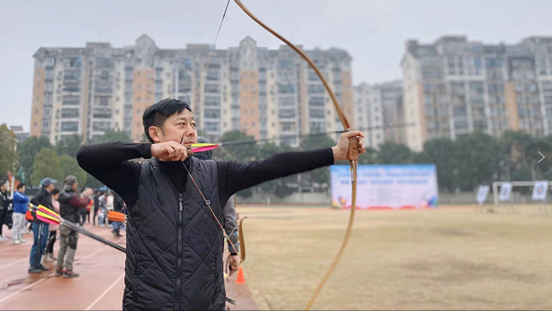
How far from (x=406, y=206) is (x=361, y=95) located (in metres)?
64.9

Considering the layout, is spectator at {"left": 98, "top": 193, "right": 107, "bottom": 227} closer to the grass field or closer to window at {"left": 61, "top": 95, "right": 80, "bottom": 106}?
window at {"left": 61, "top": 95, "right": 80, "bottom": 106}

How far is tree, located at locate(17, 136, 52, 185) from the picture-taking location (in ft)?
14.4

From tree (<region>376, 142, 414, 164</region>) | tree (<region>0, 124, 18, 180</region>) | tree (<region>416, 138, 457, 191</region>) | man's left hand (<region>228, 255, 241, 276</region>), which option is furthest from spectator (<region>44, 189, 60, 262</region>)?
tree (<region>416, 138, 457, 191</region>)

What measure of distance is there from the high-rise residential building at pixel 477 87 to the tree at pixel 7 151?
75.0 m

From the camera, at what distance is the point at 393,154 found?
5441 centimetres

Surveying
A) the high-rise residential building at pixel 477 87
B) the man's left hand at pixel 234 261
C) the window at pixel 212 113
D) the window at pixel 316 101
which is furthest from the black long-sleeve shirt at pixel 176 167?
the high-rise residential building at pixel 477 87

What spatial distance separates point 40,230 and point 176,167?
154 inches

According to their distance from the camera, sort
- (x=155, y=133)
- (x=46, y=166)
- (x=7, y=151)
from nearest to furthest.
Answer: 1. (x=155, y=133)
2. (x=7, y=151)
3. (x=46, y=166)

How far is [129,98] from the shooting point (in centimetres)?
583

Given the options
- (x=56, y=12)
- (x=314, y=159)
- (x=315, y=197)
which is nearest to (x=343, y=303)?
(x=314, y=159)

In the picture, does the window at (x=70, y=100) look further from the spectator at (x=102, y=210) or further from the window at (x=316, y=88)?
the window at (x=316, y=88)

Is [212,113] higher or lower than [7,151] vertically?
higher

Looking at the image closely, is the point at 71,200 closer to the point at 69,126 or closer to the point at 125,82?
the point at 69,126

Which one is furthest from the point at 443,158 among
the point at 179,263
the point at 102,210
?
the point at 179,263
